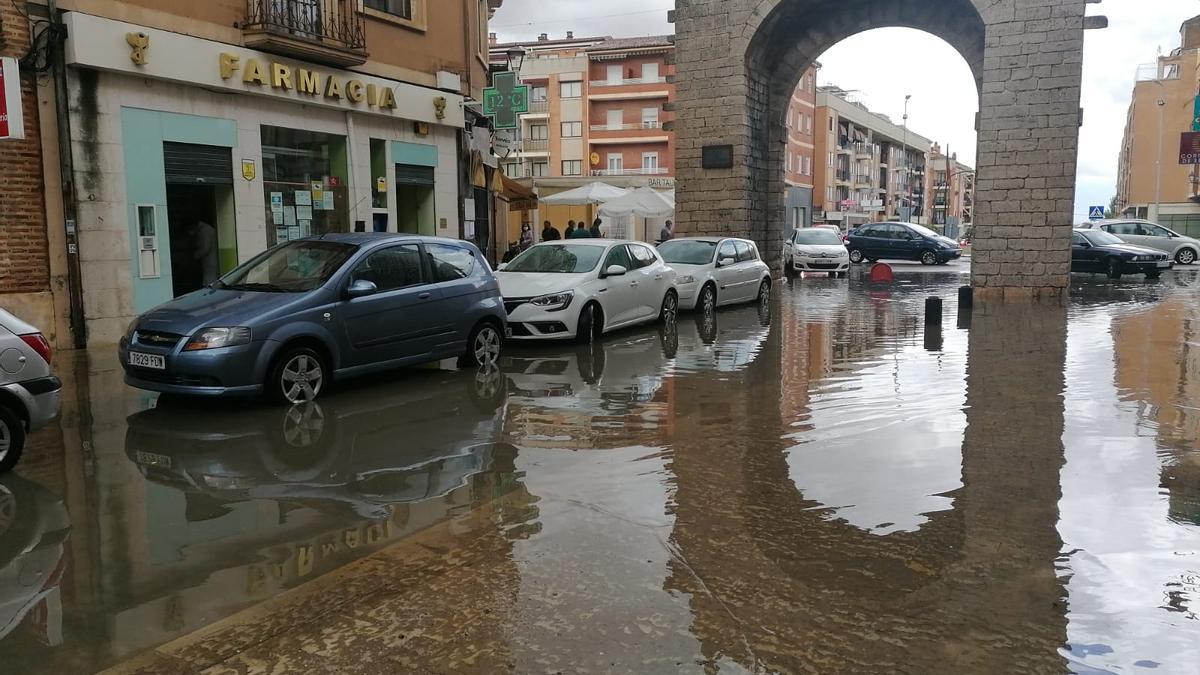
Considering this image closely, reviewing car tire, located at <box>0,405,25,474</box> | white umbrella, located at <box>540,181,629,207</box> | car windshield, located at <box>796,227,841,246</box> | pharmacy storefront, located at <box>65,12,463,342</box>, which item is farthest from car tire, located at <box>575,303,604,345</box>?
car windshield, located at <box>796,227,841,246</box>

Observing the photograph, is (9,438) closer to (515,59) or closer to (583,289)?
(583,289)

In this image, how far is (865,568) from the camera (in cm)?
430

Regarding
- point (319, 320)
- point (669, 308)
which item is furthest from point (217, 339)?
point (669, 308)

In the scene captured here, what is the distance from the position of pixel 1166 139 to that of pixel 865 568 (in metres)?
70.0

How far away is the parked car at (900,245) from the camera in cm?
3488

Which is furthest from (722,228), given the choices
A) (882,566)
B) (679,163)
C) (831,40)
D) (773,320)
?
(882,566)

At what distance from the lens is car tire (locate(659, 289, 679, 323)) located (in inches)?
568

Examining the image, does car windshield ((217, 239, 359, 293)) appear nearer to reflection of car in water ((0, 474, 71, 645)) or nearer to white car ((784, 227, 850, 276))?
reflection of car in water ((0, 474, 71, 645))

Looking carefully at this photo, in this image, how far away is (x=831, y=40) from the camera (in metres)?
25.5

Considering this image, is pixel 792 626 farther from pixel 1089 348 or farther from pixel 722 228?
pixel 722 228

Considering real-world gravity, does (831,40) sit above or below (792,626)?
above

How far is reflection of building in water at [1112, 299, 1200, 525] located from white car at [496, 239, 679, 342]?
6.14 m

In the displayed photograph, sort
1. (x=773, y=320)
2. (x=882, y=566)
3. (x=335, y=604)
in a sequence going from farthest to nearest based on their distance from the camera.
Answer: (x=773, y=320), (x=882, y=566), (x=335, y=604)

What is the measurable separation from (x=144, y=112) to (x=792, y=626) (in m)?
12.0
